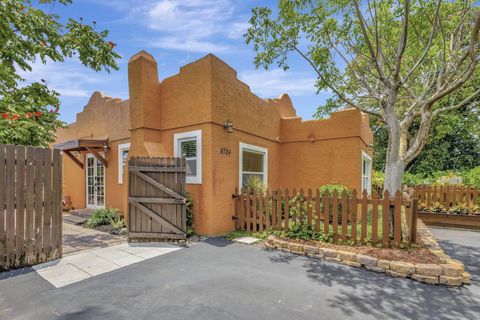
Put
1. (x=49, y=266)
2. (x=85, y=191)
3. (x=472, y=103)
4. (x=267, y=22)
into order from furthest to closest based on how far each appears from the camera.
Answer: (x=472, y=103), (x=85, y=191), (x=267, y=22), (x=49, y=266)

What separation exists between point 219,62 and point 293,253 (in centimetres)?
535

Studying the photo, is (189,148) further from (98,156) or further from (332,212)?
(332,212)

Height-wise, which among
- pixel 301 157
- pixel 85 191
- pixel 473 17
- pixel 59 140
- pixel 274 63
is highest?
pixel 473 17

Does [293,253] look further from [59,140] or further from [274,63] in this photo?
[59,140]

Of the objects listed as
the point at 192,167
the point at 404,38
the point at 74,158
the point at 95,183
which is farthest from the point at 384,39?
the point at 74,158

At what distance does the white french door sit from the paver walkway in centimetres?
258

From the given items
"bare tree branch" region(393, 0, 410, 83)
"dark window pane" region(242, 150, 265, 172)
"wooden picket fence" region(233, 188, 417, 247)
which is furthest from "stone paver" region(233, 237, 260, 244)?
"bare tree branch" region(393, 0, 410, 83)

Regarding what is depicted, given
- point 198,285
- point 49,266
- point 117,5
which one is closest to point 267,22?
point 117,5

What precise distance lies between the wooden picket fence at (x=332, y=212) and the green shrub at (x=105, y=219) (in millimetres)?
3947

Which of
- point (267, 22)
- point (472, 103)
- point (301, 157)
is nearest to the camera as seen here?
point (267, 22)

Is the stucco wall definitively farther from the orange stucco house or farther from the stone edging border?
the stone edging border

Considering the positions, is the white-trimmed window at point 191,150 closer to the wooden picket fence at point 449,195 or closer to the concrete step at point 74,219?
the concrete step at point 74,219

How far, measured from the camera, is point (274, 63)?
21.7ft

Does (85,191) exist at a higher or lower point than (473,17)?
lower
